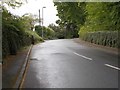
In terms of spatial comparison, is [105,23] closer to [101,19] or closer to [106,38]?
[101,19]

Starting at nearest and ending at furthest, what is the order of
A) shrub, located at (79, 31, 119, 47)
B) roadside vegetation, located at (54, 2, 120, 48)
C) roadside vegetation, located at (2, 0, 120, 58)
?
roadside vegetation, located at (2, 0, 120, 58)
shrub, located at (79, 31, 119, 47)
roadside vegetation, located at (54, 2, 120, 48)

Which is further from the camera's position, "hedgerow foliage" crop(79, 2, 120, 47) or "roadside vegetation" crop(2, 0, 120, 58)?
"hedgerow foliage" crop(79, 2, 120, 47)

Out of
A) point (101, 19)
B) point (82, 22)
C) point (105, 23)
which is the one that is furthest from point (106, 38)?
point (82, 22)

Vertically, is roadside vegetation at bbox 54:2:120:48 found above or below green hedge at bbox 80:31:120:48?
above

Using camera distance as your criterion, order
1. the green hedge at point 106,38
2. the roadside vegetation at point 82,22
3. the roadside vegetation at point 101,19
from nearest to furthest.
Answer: the roadside vegetation at point 82,22
the green hedge at point 106,38
the roadside vegetation at point 101,19

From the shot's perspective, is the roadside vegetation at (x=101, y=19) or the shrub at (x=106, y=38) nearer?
the shrub at (x=106, y=38)

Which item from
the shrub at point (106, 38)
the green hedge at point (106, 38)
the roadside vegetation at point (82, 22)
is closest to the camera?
the roadside vegetation at point (82, 22)

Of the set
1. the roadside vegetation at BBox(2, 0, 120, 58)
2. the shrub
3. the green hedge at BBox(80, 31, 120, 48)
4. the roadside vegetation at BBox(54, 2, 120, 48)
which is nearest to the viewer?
the roadside vegetation at BBox(2, 0, 120, 58)

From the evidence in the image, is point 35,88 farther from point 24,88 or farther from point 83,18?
point 83,18

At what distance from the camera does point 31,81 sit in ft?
38.6

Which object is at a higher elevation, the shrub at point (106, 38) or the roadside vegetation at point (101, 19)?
the roadside vegetation at point (101, 19)

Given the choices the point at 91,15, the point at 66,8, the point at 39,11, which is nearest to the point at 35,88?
the point at 91,15

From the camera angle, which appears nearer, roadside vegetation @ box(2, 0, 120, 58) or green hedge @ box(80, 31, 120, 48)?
roadside vegetation @ box(2, 0, 120, 58)

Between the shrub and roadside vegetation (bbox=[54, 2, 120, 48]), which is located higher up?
roadside vegetation (bbox=[54, 2, 120, 48])
